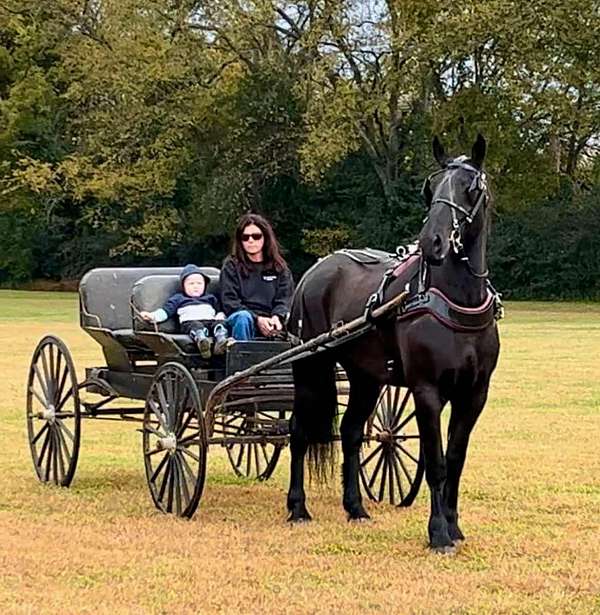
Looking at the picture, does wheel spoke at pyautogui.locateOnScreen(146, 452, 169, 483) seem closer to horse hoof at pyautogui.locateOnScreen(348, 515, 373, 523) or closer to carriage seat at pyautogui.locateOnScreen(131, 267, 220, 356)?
carriage seat at pyautogui.locateOnScreen(131, 267, 220, 356)

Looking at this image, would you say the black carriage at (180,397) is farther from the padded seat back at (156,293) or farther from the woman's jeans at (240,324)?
the woman's jeans at (240,324)

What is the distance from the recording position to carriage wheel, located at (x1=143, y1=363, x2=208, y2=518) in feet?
25.4

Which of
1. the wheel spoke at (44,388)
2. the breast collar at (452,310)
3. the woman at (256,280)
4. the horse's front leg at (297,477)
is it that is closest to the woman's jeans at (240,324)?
the woman at (256,280)

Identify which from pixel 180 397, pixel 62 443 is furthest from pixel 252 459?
pixel 180 397

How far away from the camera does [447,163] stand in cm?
683

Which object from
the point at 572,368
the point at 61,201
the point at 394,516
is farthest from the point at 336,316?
the point at 61,201

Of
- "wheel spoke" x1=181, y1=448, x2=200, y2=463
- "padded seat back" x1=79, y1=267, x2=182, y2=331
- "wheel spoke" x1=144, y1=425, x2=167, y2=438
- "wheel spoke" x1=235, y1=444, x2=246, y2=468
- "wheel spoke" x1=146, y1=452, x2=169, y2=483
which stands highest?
"padded seat back" x1=79, y1=267, x2=182, y2=331

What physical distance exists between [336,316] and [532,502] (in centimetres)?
177

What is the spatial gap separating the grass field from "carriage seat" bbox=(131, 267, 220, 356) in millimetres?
1031

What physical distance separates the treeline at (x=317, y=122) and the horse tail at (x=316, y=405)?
97.2 feet

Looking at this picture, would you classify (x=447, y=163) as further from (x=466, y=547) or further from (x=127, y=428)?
(x=127, y=428)

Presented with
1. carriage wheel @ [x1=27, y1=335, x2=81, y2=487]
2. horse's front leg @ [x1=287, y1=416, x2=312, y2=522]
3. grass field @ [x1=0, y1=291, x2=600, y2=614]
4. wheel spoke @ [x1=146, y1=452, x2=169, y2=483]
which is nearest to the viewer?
grass field @ [x1=0, y1=291, x2=600, y2=614]

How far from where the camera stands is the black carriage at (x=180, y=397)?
785 centimetres

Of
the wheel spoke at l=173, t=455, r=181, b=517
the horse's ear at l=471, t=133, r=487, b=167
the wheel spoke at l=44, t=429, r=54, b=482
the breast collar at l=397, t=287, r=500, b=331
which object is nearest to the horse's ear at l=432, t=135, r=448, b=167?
the horse's ear at l=471, t=133, r=487, b=167
